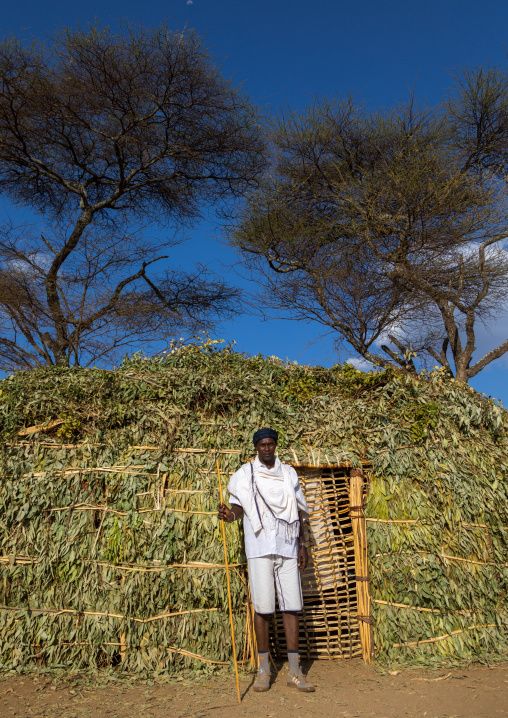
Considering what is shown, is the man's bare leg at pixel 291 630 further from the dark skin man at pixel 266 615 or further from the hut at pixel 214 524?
the hut at pixel 214 524

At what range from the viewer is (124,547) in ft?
17.3

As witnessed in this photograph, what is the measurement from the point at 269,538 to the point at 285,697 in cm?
120

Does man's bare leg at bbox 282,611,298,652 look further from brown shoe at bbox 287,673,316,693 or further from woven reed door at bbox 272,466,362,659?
woven reed door at bbox 272,466,362,659

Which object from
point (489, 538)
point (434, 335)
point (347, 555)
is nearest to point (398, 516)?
point (347, 555)

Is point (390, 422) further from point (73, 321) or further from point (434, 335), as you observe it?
point (434, 335)

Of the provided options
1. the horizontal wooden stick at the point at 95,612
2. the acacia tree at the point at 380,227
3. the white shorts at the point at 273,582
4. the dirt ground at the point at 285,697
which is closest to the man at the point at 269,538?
the white shorts at the point at 273,582

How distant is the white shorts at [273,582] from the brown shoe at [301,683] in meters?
0.52

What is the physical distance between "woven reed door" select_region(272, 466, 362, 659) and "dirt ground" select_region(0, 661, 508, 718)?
1.06ft

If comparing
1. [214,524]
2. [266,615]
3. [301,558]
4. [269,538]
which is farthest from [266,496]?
[266,615]

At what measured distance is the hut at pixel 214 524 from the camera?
517cm

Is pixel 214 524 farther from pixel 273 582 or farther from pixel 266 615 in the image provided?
pixel 266 615

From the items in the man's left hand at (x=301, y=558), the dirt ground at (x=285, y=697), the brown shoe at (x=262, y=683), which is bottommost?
the dirt ground at (x=285, y=697)

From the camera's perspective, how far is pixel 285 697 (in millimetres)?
4508

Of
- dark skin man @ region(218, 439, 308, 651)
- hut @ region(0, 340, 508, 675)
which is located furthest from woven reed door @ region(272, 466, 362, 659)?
dark skin man @ region(218, 439, 308, 651)
